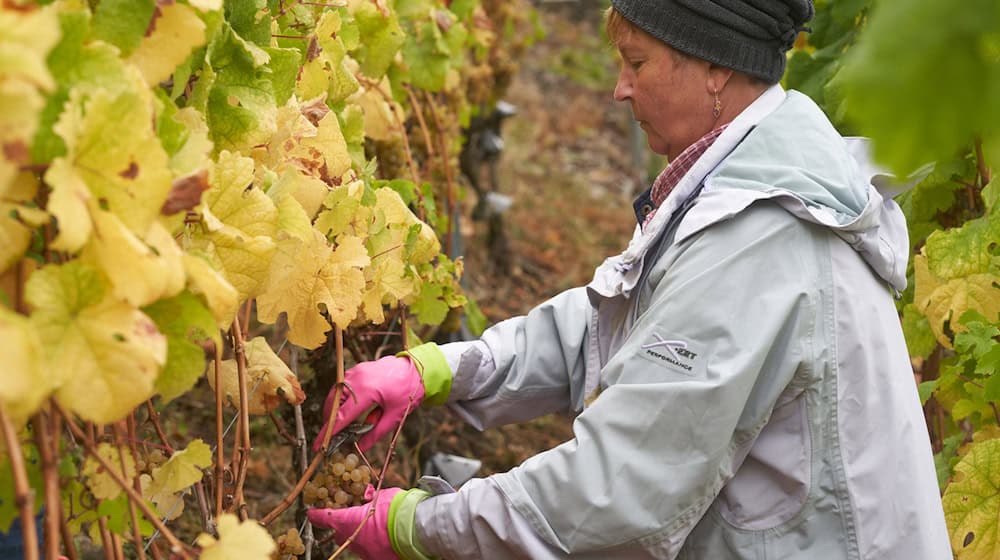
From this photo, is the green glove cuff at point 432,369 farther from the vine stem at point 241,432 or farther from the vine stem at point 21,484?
the vine stem at point 21,484

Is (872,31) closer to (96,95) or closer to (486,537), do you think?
(96,95)

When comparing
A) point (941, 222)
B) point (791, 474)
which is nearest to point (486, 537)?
point (791, 474)

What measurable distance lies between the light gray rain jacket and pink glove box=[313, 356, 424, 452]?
0.90 ft

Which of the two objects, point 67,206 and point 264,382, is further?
point 264,382

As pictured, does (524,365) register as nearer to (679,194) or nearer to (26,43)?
(679,194)

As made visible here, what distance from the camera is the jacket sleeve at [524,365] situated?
231 cm

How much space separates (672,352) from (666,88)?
558mm

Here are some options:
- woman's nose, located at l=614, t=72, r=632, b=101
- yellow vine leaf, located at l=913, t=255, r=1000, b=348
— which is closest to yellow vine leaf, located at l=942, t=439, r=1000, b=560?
yellow vine leaf, located at l=913, t=255, r=1000, b=348

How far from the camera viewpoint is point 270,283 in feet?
5.39

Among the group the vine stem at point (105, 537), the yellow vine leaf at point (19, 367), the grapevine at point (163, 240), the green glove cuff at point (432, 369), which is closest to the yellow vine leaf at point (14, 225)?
the grapevine at point (163, 240)

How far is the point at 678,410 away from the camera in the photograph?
175 cm

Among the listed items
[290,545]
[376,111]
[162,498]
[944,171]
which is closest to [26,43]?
[162,498]

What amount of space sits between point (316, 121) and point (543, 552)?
84 cm

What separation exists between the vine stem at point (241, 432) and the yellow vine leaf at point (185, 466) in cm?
20
